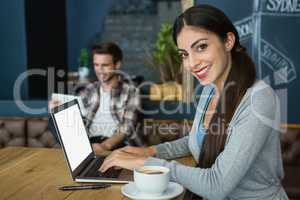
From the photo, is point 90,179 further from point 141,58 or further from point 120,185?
point 141,58

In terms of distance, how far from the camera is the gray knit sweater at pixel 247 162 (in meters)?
1.37

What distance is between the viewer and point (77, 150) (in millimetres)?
1723

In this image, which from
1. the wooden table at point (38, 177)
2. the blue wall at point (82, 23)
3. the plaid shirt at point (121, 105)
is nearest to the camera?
the wooden table at point (38, 177)

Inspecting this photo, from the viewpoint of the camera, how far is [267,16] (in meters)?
3.18

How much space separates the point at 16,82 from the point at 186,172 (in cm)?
252

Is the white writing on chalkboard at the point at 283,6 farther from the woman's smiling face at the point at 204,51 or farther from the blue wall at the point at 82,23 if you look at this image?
the blue wall at the point at 82,23

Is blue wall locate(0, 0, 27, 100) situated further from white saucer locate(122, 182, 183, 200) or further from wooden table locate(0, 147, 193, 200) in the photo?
white saucer locate(122, 182, 183, 200)

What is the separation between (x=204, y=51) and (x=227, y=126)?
28cm

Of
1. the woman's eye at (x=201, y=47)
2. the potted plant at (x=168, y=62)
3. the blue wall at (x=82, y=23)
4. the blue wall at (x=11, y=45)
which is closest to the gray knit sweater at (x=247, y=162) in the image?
the woman's eye at (x=201, y=47)

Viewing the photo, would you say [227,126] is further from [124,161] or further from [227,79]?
[124,161]

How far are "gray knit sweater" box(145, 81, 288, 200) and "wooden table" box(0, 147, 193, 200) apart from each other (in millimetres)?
99

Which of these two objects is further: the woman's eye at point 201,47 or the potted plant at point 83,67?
the potted plant at point 83,67

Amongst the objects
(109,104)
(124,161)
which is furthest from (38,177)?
(109,104)

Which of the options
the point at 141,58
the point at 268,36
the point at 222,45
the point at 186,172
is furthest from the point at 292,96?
the point at 141,58
